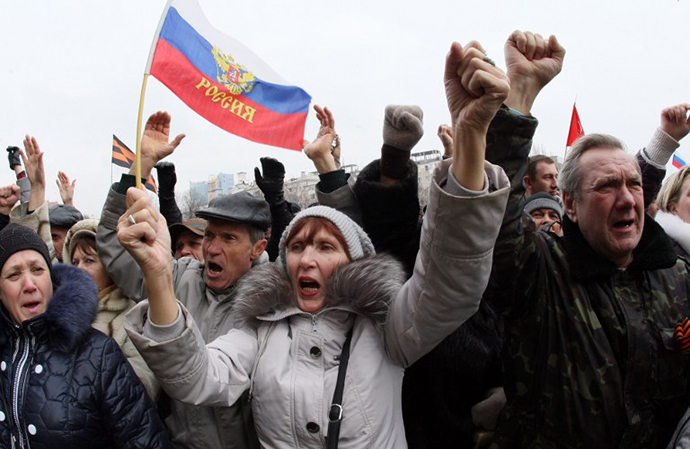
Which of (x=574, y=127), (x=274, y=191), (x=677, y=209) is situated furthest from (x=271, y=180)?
(x=574, y=127)

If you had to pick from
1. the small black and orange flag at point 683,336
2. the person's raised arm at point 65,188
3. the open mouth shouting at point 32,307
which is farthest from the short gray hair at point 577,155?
the person's raised arm at point 65,188

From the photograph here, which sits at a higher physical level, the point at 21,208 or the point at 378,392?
the point at 21,208

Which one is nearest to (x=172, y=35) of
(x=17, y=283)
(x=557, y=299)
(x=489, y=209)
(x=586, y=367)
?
(x=17, y=283)

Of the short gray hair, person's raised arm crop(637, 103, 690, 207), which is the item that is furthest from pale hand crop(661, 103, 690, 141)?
the short gray hair

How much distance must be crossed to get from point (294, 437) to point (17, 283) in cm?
140

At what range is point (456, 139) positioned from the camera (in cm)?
148

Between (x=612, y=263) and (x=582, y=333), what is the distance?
1.07 ft

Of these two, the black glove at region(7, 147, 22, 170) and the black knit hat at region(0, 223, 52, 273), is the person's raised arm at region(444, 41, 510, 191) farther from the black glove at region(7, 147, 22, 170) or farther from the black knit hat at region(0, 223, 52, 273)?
the black glove at region(7, 147, 22, 170)

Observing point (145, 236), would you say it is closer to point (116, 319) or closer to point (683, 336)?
point (116, 319)

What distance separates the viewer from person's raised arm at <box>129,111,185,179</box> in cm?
266

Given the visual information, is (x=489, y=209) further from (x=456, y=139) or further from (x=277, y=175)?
(x=277, y=175)

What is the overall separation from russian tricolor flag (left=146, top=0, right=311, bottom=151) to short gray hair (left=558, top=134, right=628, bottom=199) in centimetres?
193

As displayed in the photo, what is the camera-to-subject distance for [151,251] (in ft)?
5.65

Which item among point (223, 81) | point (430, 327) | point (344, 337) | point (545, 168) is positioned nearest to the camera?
point (430, 327)
